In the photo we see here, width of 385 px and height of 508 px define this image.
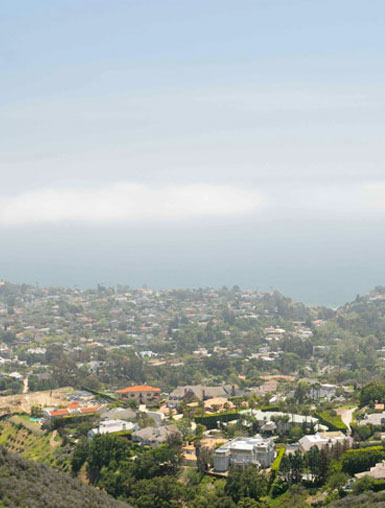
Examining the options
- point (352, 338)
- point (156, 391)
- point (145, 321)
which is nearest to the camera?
point (156, 391)

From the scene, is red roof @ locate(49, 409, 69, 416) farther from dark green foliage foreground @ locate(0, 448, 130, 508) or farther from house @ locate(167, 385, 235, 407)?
dark green foliage foreground @ locate(0, 448, 130, 508)

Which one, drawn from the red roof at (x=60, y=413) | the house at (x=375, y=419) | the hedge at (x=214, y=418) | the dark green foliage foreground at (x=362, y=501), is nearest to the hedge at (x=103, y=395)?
the red roof at (x=60, y=413)

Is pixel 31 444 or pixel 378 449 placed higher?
pixel 378 449

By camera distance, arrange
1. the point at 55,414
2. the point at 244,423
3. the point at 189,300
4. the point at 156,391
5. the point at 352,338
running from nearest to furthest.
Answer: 1. the point at 244,423
2. the point at 55,414
3. the point at 156,391
4. the point at 352,338
5. the point at 189,300

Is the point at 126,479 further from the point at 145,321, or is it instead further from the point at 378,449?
the point at 145,321

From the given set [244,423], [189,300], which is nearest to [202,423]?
[244,423]

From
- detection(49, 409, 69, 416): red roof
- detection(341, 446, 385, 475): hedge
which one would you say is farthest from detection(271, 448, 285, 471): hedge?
detection(49, 409, 69, 416): red roof
